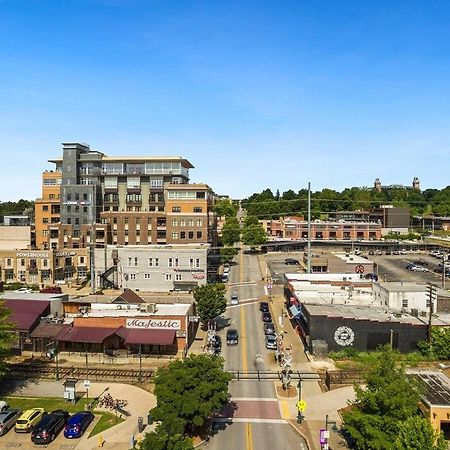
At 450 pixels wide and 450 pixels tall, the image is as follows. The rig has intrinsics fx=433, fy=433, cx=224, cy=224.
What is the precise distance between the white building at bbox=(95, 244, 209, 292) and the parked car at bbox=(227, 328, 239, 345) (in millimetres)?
23412

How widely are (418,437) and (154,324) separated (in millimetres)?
30423

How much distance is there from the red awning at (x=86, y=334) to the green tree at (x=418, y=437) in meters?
31.2

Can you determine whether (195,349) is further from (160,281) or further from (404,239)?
(404,239)

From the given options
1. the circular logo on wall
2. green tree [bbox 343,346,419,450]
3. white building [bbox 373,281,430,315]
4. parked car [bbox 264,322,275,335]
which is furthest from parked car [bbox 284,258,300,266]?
green tree [bbox 343,346,419,450]

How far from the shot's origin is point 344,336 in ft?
156

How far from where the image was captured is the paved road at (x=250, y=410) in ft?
99.3

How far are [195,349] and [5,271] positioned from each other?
5115 cm

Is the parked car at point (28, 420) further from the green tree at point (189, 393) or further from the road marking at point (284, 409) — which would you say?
the road marking at point (284, 409)

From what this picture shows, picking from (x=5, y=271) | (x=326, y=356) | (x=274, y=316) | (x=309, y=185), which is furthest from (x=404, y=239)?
A: (x=5, y=271)

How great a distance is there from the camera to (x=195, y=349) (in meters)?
49.2

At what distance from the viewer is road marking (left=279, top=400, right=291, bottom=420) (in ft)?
112

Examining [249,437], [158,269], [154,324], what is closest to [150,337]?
A: [154,324]

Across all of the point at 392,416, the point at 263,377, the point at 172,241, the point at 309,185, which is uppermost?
the point at 309,185

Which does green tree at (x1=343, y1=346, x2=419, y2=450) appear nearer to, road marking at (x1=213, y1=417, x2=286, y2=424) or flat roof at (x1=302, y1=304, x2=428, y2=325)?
road marking at (x1=213, y1=417, x2=286, y2=424)
